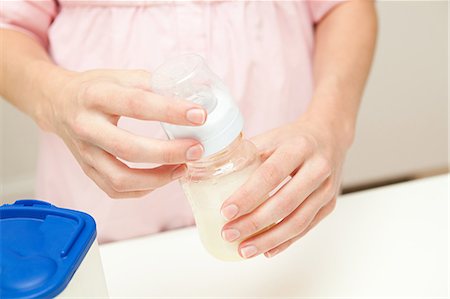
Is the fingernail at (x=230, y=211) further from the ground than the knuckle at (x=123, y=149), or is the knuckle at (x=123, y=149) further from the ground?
the knuckle at (x=123, y=149)

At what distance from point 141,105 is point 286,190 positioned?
0.14 m

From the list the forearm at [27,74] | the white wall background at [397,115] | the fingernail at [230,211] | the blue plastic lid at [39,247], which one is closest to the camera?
the blue plastic lid at [39,247]

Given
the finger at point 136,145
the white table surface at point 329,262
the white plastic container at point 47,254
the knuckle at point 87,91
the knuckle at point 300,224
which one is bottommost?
the white table surface at point 329,262

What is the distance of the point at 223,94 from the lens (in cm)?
41

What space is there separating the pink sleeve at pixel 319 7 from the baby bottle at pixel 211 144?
0.29 meters

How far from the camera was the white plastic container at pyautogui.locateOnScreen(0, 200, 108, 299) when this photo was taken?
0.32 metres

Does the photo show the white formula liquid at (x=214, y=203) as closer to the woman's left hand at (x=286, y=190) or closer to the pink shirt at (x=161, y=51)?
the woman's left hand at (x=286, y=190)

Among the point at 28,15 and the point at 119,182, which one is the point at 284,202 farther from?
the point at 28,15

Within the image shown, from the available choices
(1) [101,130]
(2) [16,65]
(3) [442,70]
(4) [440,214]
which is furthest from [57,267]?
(3) [442,70]

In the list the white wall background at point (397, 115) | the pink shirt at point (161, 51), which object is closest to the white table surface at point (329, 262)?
the pink shirt at point (161, 51)

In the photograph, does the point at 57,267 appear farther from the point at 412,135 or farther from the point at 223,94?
the point at 412,135

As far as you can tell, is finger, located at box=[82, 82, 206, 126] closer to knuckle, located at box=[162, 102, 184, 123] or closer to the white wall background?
knuckle, located at box=[162, 102, 184, 123]

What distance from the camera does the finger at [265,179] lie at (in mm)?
425

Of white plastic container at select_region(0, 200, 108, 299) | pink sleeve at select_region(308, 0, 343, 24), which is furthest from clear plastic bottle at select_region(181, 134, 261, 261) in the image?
pink sleeve at select_region(308, 0, 343, 24)
